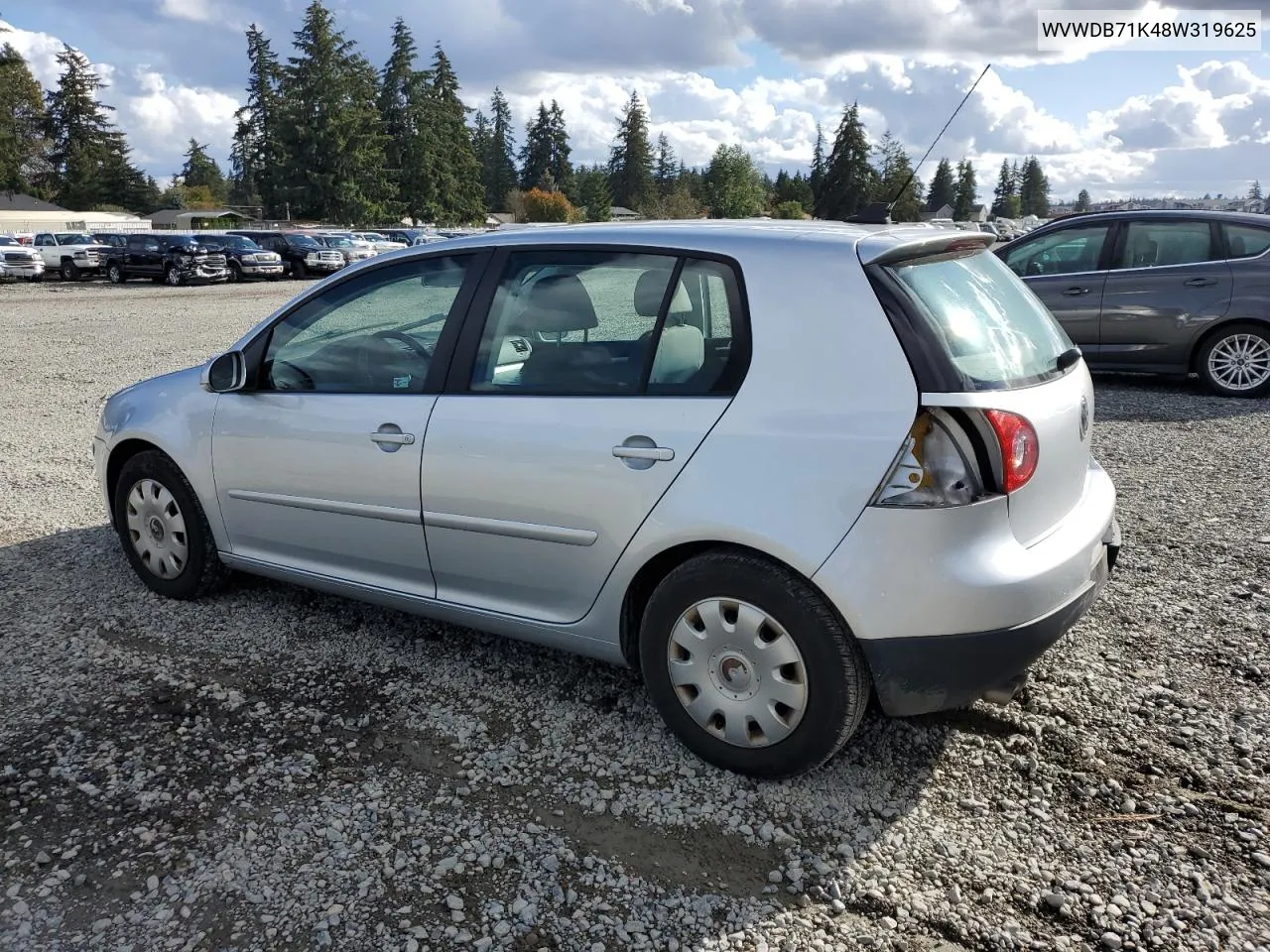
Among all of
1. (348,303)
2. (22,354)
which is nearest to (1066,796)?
(348,303)

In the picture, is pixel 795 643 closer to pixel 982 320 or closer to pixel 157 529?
pixel 982 320

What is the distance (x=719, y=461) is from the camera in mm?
2982

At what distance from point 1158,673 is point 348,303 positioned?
11.5ft

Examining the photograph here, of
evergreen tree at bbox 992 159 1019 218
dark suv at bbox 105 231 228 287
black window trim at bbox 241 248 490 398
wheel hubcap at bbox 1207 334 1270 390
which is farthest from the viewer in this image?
evergreen tree at bbox 992 159 1019 218

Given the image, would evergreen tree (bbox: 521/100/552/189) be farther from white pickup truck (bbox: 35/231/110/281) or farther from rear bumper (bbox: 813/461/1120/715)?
rear bumper (bbox: 813/461/1120/715)

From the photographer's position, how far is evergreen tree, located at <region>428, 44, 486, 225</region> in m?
85.8

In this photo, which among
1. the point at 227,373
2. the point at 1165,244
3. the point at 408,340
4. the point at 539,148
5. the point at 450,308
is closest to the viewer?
the point at 450,308

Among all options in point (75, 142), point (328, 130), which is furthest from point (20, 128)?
point (328, 130)

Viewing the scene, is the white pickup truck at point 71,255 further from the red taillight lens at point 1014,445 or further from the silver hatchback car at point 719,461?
the red taillight lens at point 1014,445

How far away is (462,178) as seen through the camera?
297ft

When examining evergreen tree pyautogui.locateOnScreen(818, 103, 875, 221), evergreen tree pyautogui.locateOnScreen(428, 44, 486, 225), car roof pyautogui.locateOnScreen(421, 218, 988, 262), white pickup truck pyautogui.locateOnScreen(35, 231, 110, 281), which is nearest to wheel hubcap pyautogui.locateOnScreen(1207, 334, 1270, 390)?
car roof pyautogui.locateOnScreen(421, 218, 988, 262)

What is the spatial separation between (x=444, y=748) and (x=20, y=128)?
105 metres

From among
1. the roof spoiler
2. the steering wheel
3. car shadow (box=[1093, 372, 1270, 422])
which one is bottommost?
car shadow (box=[1093, 372, 1270, 422])

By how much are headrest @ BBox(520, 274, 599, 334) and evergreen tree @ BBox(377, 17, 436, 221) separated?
85153 mm
